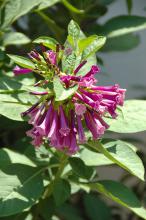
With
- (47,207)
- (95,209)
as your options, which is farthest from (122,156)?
(95,209)

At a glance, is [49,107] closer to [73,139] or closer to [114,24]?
[73,139]

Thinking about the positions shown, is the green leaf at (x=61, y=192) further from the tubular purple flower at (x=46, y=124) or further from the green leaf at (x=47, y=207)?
A: the tubular purple flower at (x=46, y=124)

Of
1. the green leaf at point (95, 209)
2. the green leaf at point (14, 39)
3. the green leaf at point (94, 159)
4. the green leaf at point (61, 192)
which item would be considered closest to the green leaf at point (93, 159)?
the green leaf at point (94, 159)

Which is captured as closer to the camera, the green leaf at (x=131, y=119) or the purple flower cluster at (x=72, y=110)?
the purple flower cluster at (x=72, y=110)

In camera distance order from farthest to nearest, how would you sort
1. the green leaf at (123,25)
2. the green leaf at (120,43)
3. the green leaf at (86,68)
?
1. the green leaf at (120,43)
2. the green leaf at (123,25)
3. the green leaf at (86,68)

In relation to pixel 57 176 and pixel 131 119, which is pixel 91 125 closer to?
pixel 131 119

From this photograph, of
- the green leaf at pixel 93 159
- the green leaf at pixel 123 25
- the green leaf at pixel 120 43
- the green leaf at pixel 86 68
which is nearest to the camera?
the green leaf at pixel 86 68
